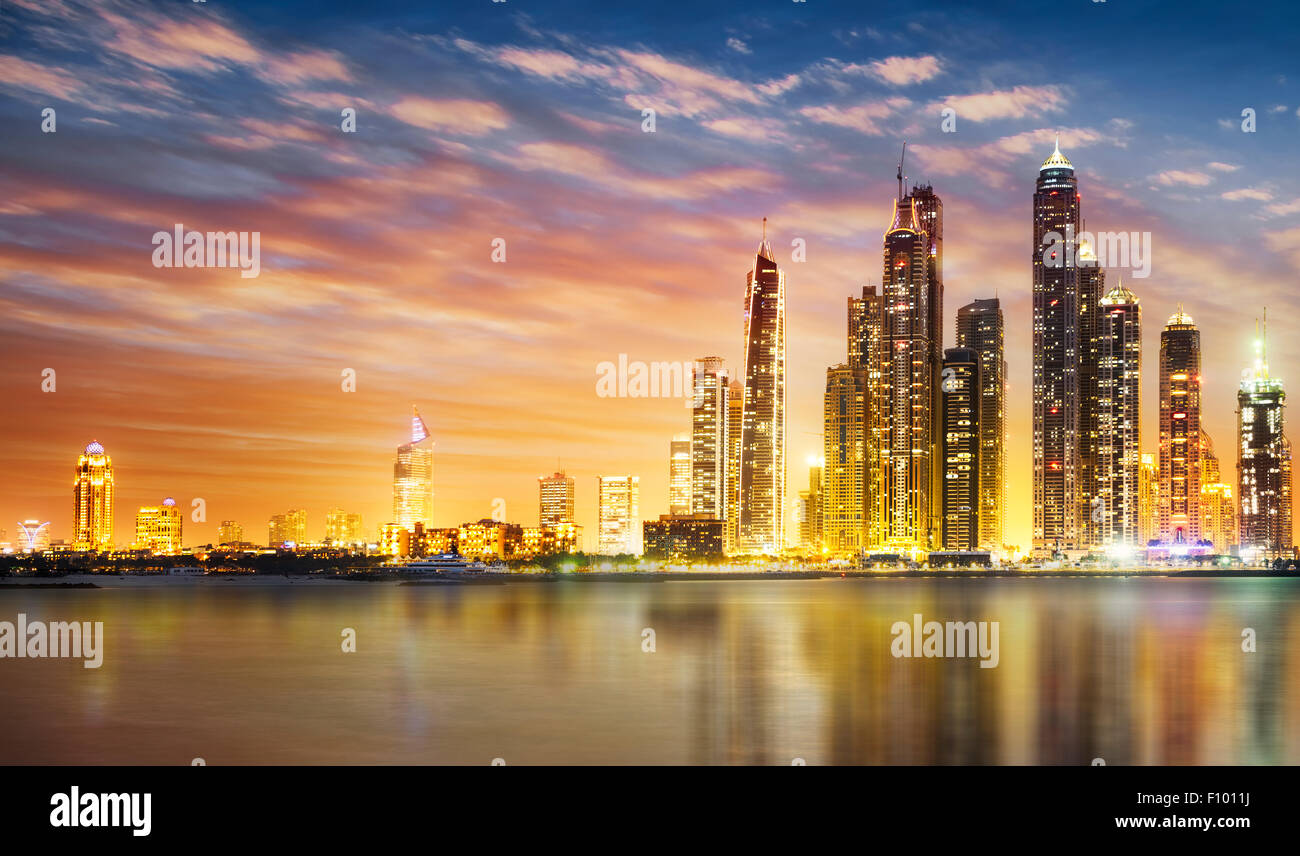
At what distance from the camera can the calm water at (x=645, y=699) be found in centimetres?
4397

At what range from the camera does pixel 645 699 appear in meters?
57.7

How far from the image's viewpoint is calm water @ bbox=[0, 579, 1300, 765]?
43969 millimetres

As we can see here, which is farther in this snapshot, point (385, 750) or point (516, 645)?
point (516, 645)
